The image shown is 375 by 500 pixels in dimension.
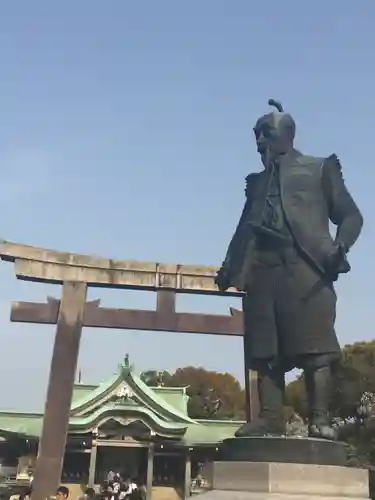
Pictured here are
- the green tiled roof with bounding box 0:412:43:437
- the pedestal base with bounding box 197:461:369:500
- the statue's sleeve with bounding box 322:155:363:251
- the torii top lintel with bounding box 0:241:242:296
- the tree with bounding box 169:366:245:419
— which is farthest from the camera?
the tree with bounding box 169:366:245:419

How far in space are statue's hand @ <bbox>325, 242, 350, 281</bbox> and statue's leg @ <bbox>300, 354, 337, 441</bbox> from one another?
565 millimetres

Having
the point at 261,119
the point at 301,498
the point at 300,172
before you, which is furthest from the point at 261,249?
the point at 301,498

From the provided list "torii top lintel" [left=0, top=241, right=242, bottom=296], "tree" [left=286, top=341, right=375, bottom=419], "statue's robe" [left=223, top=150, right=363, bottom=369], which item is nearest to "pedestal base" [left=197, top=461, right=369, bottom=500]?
"statue's robe" [left=223, top=150, right=363, bottom=369]

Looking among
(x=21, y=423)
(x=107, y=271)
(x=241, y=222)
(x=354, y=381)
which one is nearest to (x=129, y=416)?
(x=21, y=423)

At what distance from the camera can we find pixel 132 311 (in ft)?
48.2

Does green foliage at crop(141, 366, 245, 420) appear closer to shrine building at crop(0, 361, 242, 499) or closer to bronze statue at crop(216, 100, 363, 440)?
shrine building at crop(0, 361, 242, 499)

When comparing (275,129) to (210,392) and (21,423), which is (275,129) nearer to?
(21,423)

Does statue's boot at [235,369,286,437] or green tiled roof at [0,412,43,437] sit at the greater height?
green tiled roof at [0,412,43,437]

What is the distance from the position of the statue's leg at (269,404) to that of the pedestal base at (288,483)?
0.45 metres

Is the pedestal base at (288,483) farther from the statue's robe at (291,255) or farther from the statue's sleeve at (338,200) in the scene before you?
the statue's sleeve at (338,200)

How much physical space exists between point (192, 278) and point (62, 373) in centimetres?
351

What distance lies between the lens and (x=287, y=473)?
3.74 meters

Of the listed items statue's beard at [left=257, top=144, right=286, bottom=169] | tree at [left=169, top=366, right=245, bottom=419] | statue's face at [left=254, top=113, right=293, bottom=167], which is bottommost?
statue's beard at [left=257, top=144, right=286, bottom=169]

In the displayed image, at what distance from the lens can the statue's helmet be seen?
486 centimetres
